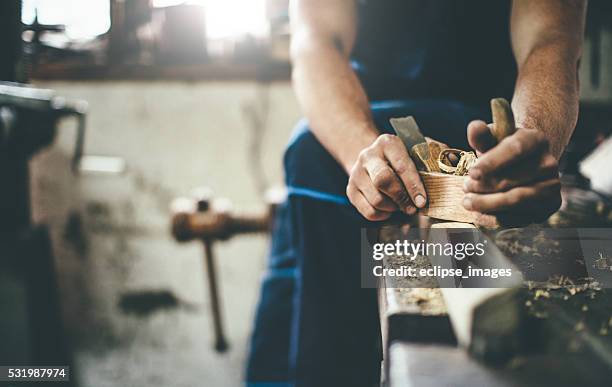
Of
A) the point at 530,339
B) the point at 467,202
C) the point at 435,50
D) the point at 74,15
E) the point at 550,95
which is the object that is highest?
the point at 74,15

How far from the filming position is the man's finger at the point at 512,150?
29cm

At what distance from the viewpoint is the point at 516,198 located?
0.31m

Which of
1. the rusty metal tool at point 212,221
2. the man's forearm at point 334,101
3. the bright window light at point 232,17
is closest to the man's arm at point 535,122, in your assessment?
the man's forearm at point 334,101

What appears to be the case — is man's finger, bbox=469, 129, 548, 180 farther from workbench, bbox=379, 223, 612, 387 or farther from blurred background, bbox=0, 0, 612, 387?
blurred background, bbox=0, 0, 612, 387

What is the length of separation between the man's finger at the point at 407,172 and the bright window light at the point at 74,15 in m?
0.89

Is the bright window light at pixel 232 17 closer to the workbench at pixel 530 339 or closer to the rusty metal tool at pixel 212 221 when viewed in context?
the rusty metal tool at pixel 212 221

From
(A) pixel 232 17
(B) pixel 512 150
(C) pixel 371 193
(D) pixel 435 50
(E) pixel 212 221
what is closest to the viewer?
(B) pixel 512 150

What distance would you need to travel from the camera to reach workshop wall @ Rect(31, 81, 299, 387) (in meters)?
1.37

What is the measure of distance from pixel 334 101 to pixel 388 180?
23 centimetres

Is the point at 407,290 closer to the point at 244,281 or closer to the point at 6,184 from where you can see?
the point at 6,184

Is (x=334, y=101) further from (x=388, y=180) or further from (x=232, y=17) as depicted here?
(x=232, y=17)

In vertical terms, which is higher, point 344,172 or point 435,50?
point 435,50

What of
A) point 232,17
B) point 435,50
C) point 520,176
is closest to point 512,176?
point 520,176

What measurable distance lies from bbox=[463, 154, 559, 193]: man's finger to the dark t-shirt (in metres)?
0.27
